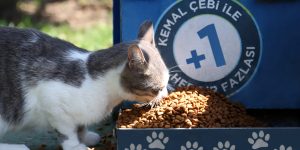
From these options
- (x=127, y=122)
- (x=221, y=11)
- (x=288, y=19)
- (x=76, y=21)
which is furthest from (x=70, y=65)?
(x=76, y=21)

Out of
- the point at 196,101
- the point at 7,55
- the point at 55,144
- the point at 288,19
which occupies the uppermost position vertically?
the point at 288,19

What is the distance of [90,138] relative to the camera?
3.13m

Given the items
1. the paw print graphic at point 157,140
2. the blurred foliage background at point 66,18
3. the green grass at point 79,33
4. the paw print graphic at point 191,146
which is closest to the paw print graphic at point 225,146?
the paw print graphic at point 191,146

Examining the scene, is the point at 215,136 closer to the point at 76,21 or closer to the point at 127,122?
the point at 127,122

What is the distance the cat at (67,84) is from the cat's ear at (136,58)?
0.06ft

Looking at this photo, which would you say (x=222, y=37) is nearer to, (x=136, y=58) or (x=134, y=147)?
(x=136, y=58)

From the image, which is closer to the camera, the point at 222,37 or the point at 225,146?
the point at 225,146

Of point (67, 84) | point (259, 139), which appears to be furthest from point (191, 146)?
point (67, 84)

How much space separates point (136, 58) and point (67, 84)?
35 centimetres

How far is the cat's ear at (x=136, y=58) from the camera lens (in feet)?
8.84

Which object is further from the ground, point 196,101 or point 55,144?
point 196,101

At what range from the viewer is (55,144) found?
3229 mm

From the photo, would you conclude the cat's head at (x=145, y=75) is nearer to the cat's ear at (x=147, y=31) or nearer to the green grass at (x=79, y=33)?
the cat's ear at (x=147, y=31)

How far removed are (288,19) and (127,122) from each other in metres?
1.00
